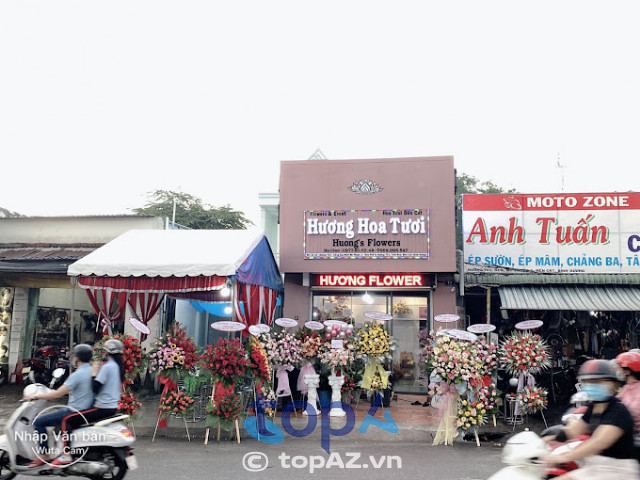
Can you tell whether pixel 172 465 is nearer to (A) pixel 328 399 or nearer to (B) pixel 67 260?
(A) pixel 328 399

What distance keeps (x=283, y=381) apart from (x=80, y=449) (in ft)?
21.1

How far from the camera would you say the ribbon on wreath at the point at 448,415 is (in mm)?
9927

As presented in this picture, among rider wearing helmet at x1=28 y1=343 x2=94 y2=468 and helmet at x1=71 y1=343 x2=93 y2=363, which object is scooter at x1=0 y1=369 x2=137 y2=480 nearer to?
rider wearing helmet at x1=28 y1=343 x2=94 y2=468

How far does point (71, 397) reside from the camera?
638 centimetres

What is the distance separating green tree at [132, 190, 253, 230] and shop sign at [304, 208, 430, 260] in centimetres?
2264

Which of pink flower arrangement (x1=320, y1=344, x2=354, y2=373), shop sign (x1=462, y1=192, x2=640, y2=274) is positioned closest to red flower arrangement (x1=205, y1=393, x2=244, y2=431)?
pink flower arrangement (x1=320, y1=344, x2=354, y2=373)

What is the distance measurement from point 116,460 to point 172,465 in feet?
6.53

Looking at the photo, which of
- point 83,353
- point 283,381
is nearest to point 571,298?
point 283,381

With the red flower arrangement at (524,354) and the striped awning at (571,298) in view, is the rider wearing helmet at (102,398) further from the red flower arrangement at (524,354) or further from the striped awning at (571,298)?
→ the striped awning at (571,298)

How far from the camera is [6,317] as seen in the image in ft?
53.5

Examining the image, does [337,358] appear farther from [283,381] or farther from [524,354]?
[524,354]

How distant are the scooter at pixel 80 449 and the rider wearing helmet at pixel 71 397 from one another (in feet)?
0.19

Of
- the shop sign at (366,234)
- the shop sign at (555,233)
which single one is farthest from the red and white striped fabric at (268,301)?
the shop sign at (555,233)

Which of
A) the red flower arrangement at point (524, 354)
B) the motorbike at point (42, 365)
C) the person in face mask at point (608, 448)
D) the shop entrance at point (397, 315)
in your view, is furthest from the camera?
the shop entrance at point (397, 315)
